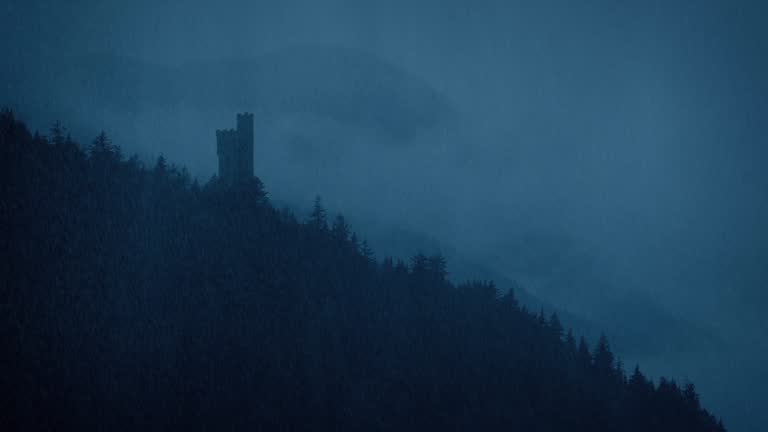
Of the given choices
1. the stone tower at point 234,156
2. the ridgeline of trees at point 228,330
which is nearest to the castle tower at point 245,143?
the stone tower at point 234,156

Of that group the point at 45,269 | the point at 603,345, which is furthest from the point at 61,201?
the point at 603,345

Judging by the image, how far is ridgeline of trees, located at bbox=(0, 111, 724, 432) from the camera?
29.4 meters

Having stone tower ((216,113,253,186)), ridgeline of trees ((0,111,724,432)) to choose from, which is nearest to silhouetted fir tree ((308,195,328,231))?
ridgeline of trees ((0,111,724,432))

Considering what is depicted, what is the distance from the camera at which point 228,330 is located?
37.4m

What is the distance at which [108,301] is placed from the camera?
33969 millimetres

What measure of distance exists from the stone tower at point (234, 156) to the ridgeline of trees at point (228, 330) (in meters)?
3.80

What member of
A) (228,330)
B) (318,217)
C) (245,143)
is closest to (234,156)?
(245,143)

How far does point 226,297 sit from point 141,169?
80.6 ft

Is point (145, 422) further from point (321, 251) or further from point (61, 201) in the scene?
point (321, 251)

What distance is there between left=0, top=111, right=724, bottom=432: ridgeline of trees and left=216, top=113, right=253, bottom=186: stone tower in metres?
3.80

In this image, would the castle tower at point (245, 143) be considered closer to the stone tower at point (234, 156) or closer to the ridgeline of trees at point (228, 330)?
the stone tower at point (234, 156)

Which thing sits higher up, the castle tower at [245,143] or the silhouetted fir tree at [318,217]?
the castle tower at [245,143]

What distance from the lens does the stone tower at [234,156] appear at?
63.4 metres

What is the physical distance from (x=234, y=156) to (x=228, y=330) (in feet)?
104
